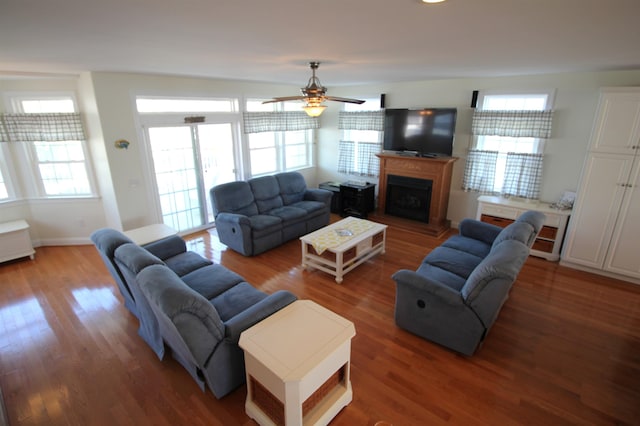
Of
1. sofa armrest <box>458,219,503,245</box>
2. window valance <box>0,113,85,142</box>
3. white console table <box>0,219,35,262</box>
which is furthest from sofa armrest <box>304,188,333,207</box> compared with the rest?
white console table <box>0,219,35,262</box>

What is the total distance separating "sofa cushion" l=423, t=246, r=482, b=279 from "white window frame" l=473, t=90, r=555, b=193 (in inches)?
83.1

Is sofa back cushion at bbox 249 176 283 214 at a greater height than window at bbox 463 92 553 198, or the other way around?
window at bbox 463 92 553 198

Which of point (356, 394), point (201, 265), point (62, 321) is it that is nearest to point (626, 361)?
point (356, 394)

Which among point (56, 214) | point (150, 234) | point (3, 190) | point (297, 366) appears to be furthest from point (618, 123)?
point (3, 190)

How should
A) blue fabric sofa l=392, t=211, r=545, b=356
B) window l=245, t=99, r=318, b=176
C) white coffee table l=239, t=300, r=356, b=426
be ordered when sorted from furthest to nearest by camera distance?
window l=245, t=99, r=318, b=176 < blue fabric sofa l=392, t=211, r=545, b=356 < white coffee table l=239, t=300, r=356, b=426

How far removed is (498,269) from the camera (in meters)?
2.36

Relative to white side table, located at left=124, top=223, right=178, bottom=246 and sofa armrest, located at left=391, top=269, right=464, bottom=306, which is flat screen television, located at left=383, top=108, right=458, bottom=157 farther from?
white side table, located at left=124, top=223, right=178, bottom=246

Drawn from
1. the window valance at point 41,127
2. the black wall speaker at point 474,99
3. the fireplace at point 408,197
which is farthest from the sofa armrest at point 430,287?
the window valance at point 41,127

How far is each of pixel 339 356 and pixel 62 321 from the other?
115 inches

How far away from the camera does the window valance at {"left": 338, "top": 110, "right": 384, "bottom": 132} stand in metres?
5.91

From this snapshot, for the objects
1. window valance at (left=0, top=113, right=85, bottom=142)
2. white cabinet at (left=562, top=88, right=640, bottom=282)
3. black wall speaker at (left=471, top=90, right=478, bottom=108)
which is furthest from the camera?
black wall speaker at (left=471, top=90, right=478, bottom=108)

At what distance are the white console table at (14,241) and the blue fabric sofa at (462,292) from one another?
16.2 feet

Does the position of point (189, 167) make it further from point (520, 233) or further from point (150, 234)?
point (520, 233)

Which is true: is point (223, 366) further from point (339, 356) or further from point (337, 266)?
point (337, 266)
